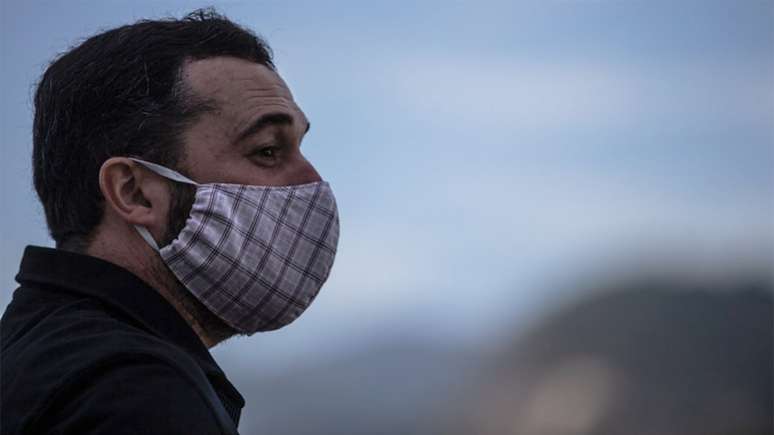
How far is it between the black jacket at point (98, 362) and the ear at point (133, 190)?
10.8 inches

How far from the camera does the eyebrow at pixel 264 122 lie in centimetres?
267

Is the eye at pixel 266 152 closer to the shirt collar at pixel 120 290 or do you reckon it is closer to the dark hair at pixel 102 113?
the dark hair at pixel 102 113

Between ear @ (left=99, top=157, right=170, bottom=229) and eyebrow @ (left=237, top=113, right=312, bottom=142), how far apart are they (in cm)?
26

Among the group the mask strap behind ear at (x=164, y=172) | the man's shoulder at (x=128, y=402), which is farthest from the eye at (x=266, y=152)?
the man's shoulder at (x=128, y=402)

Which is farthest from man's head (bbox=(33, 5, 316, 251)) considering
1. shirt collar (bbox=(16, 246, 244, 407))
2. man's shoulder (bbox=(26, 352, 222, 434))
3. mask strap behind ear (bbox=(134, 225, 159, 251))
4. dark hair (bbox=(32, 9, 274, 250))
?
man's shoulder (bbox=(26, 352, 222, 434))

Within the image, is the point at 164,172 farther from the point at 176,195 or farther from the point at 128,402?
the point at 128,402

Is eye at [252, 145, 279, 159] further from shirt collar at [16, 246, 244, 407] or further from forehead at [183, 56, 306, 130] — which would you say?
shirt collar at [16, 246, 244, 407]

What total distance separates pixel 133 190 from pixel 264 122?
0.41 meters

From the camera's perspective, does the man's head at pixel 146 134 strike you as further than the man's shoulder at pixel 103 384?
Yes

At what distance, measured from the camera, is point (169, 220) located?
2.54 m

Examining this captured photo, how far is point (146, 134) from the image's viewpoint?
2625 mm

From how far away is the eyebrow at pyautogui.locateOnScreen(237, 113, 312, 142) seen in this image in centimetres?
267

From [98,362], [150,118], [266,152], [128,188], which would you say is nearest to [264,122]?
[266,152]

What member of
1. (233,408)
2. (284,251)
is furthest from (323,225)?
(233,408)
